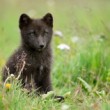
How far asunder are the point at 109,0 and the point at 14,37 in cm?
900

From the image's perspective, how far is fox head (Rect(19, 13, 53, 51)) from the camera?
10.3m

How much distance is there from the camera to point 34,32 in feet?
34.0

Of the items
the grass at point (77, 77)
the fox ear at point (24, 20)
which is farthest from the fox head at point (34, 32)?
the grass at point (77, 77)

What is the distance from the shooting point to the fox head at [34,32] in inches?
405

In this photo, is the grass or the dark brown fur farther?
the dark brown fur

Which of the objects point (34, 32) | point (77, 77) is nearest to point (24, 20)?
point (34, 32)

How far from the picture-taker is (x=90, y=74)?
11.1m

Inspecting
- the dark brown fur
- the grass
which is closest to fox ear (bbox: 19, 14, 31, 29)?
the dark brown fur

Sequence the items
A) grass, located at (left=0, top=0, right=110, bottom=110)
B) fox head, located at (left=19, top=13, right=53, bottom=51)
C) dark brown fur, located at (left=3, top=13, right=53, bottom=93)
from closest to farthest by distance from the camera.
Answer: grass, located at (left=0, top=0, right=110, bottom=110)
dark brown fur, located at (left=3, top=13, right=53, bottom=93)
fox head, located at (left=19, top=13, right=53, bottom=51)

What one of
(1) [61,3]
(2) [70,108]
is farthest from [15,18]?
(2) [70,108]

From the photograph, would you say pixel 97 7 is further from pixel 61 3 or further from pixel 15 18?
pixel 15 18

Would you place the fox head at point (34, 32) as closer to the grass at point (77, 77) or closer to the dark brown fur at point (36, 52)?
the dark brown fur at point (36, 52)

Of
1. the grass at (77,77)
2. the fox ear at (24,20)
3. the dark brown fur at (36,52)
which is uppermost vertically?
the fox ear at (24,20)

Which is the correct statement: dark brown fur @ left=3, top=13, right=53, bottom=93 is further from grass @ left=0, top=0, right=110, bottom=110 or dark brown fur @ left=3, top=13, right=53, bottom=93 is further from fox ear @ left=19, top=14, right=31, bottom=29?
grass @ left=0, top=0, right=110, bottom=110
